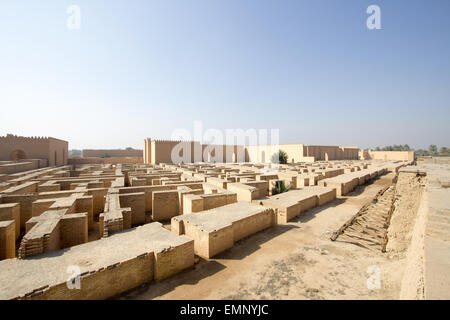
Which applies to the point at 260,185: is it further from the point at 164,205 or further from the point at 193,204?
the point at 164,205

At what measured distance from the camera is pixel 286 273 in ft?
13.8

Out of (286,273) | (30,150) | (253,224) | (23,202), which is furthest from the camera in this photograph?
(30,150)

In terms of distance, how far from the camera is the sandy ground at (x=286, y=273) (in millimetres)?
3628

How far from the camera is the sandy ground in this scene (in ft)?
11.9

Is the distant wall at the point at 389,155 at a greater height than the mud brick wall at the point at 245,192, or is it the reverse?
the distant wall at the point at 389,155

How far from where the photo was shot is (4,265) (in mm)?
3424

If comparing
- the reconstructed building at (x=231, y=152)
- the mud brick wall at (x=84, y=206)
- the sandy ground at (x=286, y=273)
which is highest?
the reconstructed building at (x=231, y=152)

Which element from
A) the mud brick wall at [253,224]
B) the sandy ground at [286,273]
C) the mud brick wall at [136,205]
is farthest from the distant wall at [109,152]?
the sandy ground at [286,273]

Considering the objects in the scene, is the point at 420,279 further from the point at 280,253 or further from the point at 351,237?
the point at 351,237

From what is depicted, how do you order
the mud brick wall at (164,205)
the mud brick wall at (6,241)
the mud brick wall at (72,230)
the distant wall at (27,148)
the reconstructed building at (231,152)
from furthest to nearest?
the reconstructed building at (231,152) < the distant wall at (27,148) < the mud brick wall at (164,205) < the mud brick wall at (72,230) < the mud brick wall at (6,241)

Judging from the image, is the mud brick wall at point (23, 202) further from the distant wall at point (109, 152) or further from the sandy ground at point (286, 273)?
the distant wall at point (109, 152)

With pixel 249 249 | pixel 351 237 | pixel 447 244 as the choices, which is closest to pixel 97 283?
pixel 249 249

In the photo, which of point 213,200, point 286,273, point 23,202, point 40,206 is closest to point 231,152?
point 213,200
